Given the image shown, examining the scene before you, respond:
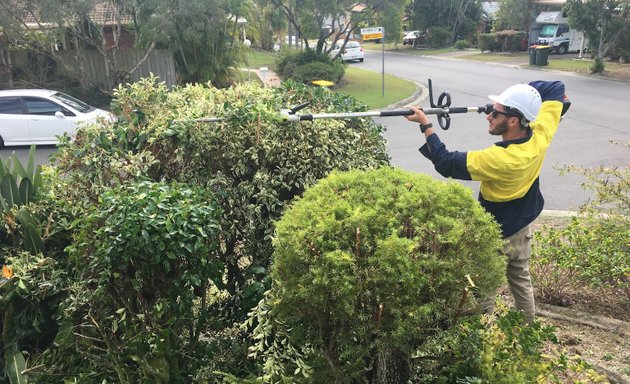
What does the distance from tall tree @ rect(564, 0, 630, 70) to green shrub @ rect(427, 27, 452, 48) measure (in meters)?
17.1

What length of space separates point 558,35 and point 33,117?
30148mm

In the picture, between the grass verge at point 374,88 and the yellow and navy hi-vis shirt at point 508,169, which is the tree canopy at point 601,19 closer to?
the grass verge at point 374,88

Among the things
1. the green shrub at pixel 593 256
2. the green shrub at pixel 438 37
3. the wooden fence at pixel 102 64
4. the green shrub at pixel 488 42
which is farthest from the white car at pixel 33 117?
the green shrub at pixel 438 37

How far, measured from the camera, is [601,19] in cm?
2281

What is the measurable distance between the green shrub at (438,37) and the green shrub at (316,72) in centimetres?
2089

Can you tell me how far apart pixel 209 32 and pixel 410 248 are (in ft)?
54.3

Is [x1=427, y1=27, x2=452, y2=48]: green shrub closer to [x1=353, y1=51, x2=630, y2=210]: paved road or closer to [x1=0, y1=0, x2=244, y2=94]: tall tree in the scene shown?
[x1=353, y1=51, x2=630, y2=210]: paved road

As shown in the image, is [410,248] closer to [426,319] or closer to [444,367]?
[426,319]

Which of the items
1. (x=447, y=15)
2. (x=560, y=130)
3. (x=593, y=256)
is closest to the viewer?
(x=593, y=256)

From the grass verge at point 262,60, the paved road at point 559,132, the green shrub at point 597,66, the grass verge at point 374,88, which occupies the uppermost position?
the grass verge at point 262,60

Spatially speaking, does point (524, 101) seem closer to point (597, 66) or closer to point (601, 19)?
point (601, 19)

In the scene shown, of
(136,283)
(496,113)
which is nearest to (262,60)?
(496,113)

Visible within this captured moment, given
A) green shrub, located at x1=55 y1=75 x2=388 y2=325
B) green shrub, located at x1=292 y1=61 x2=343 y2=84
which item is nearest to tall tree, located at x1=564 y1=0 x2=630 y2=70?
green shrub, located at x1=292 y1=61 x2=343 y2=84

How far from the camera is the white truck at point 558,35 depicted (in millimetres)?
32688
